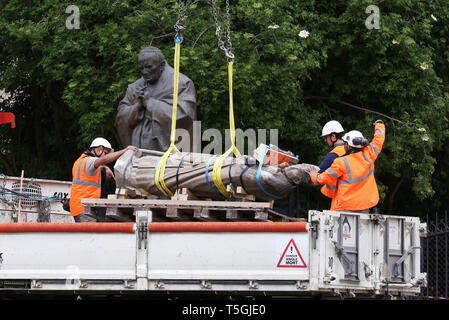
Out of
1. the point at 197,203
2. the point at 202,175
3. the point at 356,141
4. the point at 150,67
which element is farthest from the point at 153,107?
the point at 356,141

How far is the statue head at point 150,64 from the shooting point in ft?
41.4

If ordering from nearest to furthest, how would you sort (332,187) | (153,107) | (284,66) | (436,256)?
(332,187), (153,107), (436,256), (284,66)

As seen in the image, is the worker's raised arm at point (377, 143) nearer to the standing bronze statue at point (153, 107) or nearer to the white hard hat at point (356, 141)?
the white hard hat at point (356, 141)

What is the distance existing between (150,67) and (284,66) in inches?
247

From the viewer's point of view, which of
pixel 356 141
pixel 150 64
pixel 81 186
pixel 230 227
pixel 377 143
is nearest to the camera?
pixel 230 227

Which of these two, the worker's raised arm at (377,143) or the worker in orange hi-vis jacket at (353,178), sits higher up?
the worker's raised arm at (377,143)

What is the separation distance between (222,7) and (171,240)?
10888 millimetres

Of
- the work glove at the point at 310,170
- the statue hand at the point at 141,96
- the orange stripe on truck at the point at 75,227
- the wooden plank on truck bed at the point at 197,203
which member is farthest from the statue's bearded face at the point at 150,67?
the orange stripe on truck at the point at 75,227

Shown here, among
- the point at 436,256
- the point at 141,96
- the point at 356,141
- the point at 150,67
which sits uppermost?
the point at 150,67

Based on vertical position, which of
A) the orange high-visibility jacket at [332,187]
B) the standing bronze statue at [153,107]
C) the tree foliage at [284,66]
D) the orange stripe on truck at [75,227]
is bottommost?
the orange stripe on truck at [75,227]

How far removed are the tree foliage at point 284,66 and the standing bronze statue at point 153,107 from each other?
490 cm

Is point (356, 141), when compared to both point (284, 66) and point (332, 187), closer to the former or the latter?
point (332, 187)

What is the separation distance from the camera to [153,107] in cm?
1253

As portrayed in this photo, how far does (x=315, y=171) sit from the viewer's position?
1031cm
